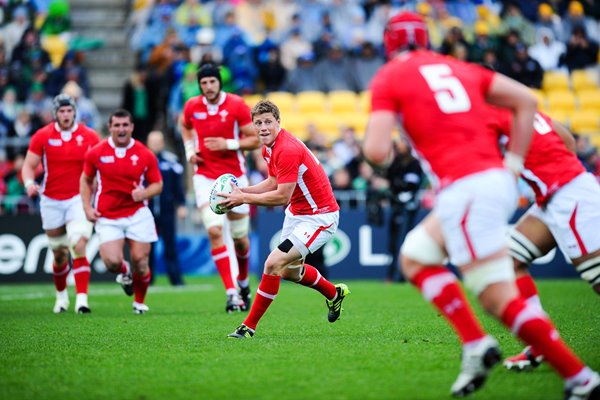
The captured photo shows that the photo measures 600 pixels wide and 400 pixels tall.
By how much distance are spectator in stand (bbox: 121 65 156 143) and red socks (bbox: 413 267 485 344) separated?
668 inches

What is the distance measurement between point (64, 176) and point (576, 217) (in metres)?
7.89

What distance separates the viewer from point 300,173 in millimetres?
10383

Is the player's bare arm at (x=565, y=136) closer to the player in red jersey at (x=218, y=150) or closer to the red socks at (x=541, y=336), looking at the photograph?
the red socks at (x=541, y=336)

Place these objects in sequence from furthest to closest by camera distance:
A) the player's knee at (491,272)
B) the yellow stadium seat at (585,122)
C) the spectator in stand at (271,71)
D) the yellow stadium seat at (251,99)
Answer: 1. the yellow stadium seat at (585,122)
2. the spectator in stand at (271,71)
3. the yellow stadium seat at (251,99)
4. the player's knee at (491,272)

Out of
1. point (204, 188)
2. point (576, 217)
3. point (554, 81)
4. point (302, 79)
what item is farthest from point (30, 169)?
point (554, 81)

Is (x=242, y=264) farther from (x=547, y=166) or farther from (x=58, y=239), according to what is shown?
(x=547, y=166)

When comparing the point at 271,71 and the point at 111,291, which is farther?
the point at 271,71

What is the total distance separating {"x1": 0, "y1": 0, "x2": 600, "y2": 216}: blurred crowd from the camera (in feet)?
73.0

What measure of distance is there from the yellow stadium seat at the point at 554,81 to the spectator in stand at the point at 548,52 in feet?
0.56

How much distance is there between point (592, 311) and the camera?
1246cm

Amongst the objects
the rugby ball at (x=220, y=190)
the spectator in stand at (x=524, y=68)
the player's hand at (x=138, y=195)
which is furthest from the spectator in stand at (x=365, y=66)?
the rugby ball at (x=220, y=190)

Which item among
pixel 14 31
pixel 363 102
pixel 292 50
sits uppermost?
pixel 14 31

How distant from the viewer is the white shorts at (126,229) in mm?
12945

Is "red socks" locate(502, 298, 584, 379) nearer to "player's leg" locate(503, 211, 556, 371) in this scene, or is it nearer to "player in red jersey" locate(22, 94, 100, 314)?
"player's leg" locate(503, 211, 556, 371)
